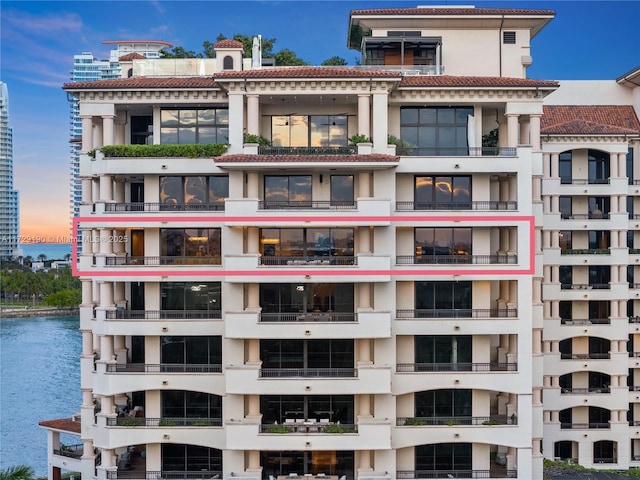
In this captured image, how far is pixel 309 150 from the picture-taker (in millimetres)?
31453

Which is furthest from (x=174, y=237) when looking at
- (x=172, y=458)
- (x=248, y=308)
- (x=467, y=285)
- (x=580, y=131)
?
(x=580, y=131)

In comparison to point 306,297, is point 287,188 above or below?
above

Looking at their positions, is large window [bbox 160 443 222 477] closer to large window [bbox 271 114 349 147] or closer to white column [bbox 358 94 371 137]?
large window [bbox 271 114 349 147]

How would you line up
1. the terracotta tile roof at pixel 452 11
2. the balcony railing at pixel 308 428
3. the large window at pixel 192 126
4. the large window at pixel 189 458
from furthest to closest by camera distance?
the terracotta tile roof at pixel 452 11, the large window at pixel 192 126, the large window at pixel 189 458, the balcony railing at pixel 308 428

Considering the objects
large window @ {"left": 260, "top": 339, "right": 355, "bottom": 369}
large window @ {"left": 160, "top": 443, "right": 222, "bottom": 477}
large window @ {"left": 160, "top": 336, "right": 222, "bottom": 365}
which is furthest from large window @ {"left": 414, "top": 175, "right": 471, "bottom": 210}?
large window @ {"left": 160, "top": 443, "right": 222, "bottom": 477}

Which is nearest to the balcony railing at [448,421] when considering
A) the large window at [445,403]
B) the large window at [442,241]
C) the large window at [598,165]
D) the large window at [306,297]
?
the large window at [445,403]

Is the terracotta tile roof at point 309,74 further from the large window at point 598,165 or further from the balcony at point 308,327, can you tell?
the large window at point 598,165

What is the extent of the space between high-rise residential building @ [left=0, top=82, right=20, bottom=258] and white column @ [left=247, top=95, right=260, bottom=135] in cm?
12773

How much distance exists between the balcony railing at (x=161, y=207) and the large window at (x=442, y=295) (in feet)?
33.8

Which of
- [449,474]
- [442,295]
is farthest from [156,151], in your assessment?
[449,474]

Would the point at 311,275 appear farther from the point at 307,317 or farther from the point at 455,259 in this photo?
the point at 455,259

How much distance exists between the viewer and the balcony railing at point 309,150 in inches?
1229

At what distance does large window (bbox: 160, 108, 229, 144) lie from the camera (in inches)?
1292

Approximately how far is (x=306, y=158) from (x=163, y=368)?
12.0m
